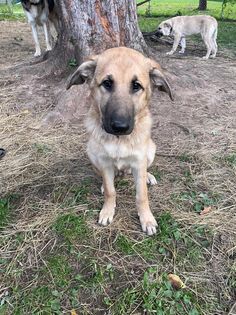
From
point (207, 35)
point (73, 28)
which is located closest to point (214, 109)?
point (73, 28)

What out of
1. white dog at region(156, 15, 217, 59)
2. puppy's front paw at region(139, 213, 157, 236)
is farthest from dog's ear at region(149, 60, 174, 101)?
white dog at region(156, 15, 217, 59)

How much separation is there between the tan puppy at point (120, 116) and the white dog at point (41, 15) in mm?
5447

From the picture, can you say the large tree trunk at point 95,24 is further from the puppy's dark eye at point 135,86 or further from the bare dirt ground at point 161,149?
the puppy's dark eye at point 135,86

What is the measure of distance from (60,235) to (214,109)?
3.12 m

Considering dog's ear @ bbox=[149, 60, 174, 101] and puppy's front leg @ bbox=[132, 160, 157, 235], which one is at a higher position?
dog's ear @ bbox=[149, 60, 174, 101]

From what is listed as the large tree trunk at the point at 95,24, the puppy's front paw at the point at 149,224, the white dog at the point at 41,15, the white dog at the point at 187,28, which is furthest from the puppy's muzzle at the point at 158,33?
the puppy's front paw at the point at 149,224

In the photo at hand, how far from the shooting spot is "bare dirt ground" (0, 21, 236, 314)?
3113mm

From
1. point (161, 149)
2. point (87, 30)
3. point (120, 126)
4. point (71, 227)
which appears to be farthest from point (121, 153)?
point (87, 30)

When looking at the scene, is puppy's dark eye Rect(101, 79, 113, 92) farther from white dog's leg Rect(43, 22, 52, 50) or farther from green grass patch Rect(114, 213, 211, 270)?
white dog's leg Rect(43, 22, 52, 50)

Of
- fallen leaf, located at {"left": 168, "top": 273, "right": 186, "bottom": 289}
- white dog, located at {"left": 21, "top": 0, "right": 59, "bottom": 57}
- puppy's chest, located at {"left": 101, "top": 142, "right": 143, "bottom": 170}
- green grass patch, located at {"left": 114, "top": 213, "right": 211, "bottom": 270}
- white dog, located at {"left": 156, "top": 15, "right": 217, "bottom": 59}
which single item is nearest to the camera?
fallen leaf, located at {"left": 168, "top": 273, "right": 186, "bottom": 289}

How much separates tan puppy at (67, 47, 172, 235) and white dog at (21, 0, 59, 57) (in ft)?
17.9

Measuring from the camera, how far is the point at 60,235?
117 inches

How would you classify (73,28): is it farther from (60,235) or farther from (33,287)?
(33,287)

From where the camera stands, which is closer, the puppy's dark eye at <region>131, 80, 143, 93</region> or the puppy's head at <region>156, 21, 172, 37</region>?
the puppy's dark eye at <region>131, 80, 143, 93</region>
